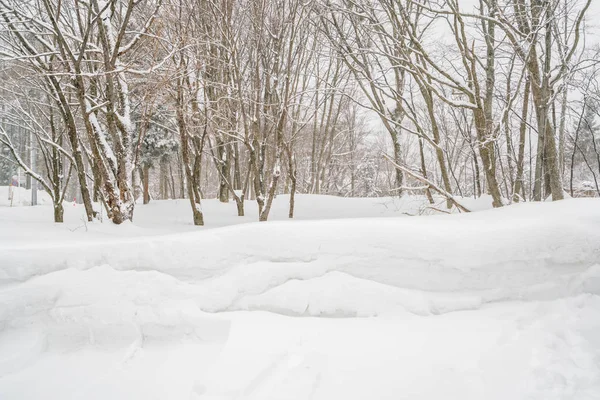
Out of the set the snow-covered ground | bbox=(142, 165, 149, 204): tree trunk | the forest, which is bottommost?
the snow-covered ground

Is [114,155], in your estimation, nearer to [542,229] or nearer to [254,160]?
[254,160]

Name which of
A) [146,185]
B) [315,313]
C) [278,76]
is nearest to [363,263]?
[315,313]

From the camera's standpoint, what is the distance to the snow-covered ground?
6.17ft

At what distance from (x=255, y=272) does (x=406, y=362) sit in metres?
1.24

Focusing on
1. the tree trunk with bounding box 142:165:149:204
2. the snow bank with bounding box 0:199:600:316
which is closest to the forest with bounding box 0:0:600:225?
the snow bank with bounding box 0:199:600:316

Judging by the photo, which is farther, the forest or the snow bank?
the forest

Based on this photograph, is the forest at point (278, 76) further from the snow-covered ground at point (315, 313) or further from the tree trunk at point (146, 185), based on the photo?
the tree trunk at point (146, 185)

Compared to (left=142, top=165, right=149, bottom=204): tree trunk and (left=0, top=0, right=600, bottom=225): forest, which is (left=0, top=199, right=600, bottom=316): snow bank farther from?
(left=142, top=165, right=149, bottom=204): tree trunk

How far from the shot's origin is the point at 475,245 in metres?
2.49

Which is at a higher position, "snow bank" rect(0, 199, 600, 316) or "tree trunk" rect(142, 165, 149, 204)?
"tree trunk" rect(142, 165, 149, 204)

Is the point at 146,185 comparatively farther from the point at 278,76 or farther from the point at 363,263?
the point at 363,263

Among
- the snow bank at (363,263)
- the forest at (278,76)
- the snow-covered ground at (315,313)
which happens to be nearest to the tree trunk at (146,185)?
the forest at (278,76)

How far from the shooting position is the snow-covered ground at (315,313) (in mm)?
1880

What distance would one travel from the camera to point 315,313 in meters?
2.33
